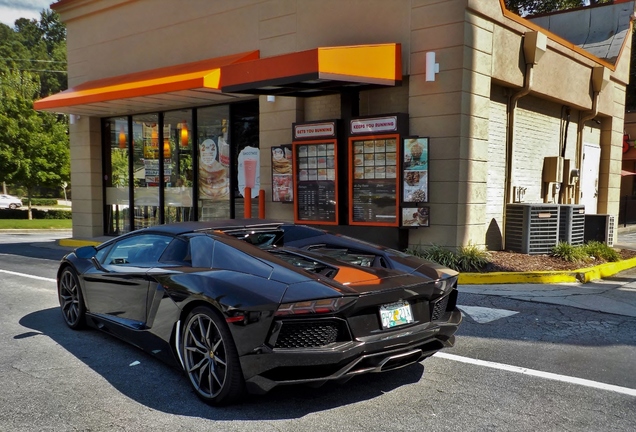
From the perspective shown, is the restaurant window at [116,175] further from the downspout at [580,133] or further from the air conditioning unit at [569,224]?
the downspout at [580,133]

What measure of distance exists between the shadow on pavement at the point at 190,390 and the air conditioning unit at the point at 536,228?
653 centimetres

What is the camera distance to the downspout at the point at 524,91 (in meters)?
10.7

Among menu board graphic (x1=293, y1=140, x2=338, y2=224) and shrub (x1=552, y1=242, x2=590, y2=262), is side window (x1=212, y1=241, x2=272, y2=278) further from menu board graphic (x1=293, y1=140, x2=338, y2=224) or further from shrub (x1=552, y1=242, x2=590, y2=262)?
shrub (x1=552, y1=242, x2=590, y2=262)

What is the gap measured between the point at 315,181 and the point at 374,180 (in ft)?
4.28

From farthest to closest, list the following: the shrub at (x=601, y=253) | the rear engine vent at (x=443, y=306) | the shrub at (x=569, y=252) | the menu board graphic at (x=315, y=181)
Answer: the menu board graphic at (x=315, y=181) < the shrub at (x=601, y=253) < the shrub at (x=569, y=252) < the rear engine vent at (x=443, y=306)

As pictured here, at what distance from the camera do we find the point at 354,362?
3.44 meters

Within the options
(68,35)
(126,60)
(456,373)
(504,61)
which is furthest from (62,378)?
(68,35)

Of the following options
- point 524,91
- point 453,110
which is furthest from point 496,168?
point 453,110

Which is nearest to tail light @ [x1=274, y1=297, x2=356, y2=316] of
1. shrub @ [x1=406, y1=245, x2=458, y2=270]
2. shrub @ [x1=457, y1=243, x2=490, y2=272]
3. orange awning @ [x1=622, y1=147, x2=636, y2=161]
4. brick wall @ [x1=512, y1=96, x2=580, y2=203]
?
shrub @ [x1=406, y1=245, x2=458, y2=270]

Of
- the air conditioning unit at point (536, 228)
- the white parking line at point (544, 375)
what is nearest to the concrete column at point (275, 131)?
the air conditioning unit at point (536, 228)

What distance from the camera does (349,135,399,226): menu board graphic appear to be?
9.88 m

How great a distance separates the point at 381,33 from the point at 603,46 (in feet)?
25.6

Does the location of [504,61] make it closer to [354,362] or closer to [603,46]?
[603,46]

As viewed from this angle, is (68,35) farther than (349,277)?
Yes
